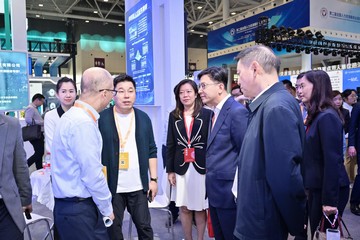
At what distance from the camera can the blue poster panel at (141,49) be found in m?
4.00

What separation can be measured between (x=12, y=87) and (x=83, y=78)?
8.23ft

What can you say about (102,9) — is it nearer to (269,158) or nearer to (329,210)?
(329,210)

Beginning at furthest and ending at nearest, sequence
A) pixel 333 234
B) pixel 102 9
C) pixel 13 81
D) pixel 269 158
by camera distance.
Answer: pixel 102 9, pixel 13 81, pixel 333 234, pixel 269 158

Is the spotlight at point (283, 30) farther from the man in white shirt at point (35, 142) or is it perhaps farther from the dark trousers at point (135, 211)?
the dark trousers at point (135, 211)

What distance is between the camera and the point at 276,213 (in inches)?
51.8

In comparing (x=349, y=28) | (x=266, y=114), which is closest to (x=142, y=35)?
(x=266, y=114)

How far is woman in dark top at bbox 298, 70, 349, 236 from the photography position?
1.93 m

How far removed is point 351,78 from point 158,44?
5375mm

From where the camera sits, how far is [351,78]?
739 centimetres

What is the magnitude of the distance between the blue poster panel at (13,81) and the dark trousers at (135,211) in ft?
7.32

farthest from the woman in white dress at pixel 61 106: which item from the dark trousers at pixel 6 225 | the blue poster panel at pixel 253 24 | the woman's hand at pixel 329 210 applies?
the blue poster panel at pixel 253 24

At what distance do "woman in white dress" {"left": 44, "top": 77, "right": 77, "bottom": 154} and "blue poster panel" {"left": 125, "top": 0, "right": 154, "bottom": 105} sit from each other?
1.23 m

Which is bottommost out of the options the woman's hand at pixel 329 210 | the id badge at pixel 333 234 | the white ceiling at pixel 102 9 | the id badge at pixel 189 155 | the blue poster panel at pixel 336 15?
the id badge at pixel 333 234

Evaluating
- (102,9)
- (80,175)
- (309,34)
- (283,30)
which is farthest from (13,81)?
(102,9)
